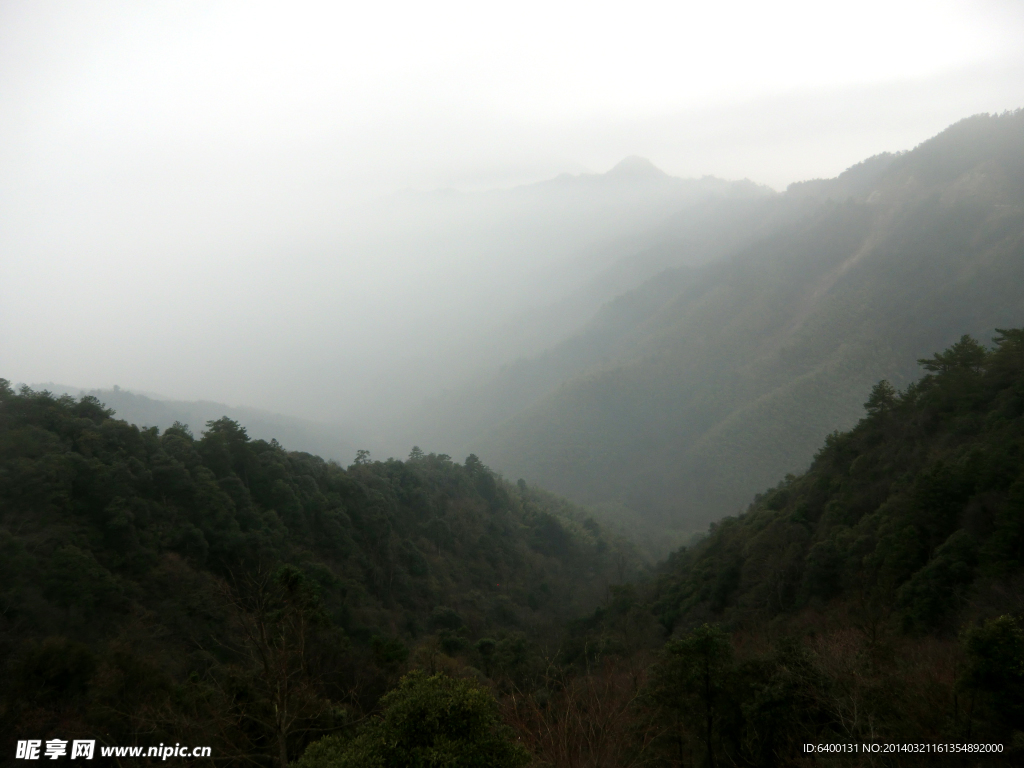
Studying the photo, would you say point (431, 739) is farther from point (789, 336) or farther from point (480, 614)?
point (789, 336)

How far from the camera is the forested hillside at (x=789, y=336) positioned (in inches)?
3807

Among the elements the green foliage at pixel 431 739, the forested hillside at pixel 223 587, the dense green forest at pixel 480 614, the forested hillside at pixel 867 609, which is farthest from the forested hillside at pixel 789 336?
the green foliage at pixel 431 739

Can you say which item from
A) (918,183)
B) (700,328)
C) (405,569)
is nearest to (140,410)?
(405,569)

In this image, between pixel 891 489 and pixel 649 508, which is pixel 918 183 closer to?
pixel 649 508

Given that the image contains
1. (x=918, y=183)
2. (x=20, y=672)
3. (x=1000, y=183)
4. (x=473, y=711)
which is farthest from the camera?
(x=918, y=183)

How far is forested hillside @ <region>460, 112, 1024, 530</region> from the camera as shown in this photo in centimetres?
9669

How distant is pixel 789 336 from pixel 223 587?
125328 millimetres

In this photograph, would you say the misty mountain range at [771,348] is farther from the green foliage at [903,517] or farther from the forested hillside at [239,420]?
the green foliage at [903,517]

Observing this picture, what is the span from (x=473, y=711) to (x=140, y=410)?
15384 cm

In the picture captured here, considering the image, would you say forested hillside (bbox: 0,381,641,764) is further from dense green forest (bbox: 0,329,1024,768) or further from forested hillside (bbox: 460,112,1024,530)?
forested hillside (bbox: 460,112,1024,530)

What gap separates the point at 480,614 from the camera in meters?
46.9

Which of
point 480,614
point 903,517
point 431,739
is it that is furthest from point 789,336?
point 431,739

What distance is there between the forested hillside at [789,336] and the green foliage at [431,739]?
94.0 metres

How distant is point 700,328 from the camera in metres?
147
